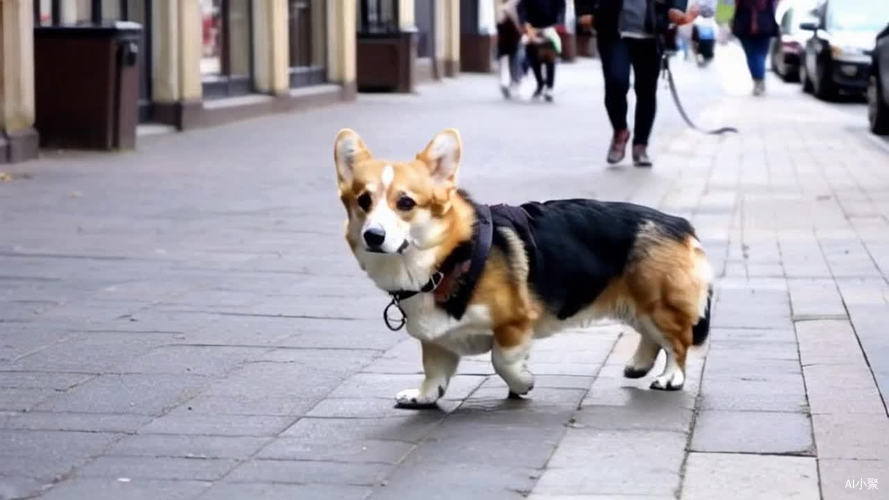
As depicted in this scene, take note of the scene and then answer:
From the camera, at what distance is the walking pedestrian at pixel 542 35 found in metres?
24.0

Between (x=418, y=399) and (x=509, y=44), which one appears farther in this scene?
(x=509, y=44)

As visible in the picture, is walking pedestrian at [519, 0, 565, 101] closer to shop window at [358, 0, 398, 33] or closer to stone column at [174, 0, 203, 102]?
shop window at [358, 0, 398, 33]

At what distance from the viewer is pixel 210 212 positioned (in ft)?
37.7

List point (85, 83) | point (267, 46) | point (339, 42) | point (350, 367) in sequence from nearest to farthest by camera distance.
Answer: point (350, 367) → point (85, 83) → point (267, 46) → point (339, 42)

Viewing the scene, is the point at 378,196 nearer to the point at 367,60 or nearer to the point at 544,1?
the point at 544,1

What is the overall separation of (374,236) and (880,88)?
1538 cm

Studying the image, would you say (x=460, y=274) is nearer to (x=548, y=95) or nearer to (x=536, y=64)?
(x=536, y=64)

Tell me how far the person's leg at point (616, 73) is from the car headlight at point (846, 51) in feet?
41.8

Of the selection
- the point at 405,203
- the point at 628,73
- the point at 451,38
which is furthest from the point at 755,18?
the point at 405,203

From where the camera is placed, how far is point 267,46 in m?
21.8

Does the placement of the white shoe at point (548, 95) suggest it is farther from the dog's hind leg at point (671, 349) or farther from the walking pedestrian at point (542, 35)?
the dog's hind leg at point (671, 349)

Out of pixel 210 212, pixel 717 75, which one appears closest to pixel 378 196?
pixel 210 212

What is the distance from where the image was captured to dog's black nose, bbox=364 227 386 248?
16.9ft

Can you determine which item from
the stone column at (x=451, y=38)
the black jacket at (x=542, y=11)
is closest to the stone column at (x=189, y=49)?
the black jacket at (x=542, y=11)
